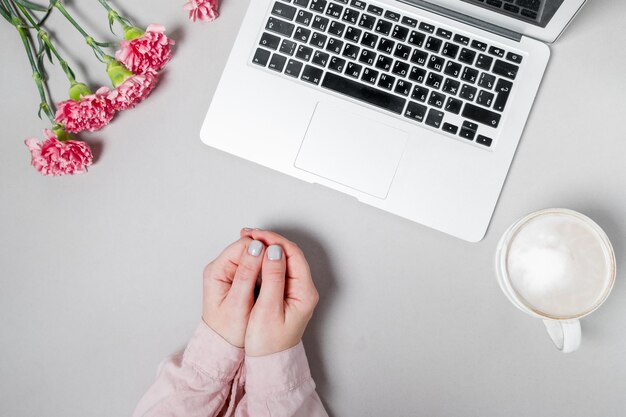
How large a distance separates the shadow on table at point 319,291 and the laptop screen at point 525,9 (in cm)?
34

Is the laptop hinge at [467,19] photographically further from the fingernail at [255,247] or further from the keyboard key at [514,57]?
the fingernail at [255,247]

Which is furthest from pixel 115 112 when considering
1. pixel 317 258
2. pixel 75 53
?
pixel 317 258

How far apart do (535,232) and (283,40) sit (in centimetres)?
37

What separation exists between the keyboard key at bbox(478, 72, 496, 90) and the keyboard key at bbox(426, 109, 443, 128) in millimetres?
59

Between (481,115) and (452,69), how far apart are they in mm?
65

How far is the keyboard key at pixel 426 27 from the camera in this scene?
63 cm

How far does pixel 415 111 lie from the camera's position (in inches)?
24.8

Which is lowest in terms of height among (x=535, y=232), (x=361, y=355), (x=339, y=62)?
(x=361, y=355)

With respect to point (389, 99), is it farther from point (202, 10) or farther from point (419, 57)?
point (202, 10)

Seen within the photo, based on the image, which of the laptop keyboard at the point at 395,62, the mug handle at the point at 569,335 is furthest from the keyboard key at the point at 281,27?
the mug handle at the point at 569,335

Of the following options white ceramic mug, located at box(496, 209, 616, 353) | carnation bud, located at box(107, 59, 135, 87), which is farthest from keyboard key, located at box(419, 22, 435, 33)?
carnation bud, located at box(107, 59, 135, 87)

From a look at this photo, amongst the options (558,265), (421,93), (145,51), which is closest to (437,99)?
(421,93)

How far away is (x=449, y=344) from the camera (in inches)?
25.5

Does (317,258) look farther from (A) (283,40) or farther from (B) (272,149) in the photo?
(A) (283,40)
